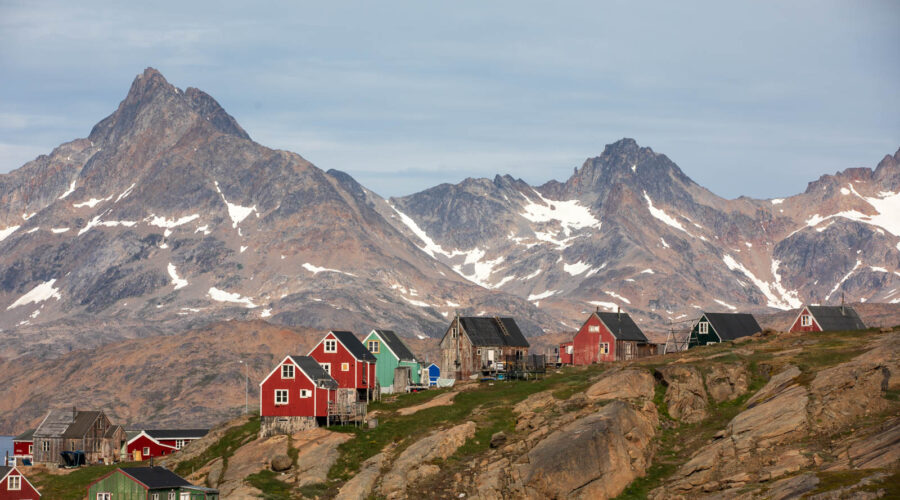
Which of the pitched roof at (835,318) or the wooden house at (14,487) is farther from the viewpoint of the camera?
the pitched roof at (835,318)

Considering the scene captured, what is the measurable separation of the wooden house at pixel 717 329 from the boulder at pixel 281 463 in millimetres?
57993

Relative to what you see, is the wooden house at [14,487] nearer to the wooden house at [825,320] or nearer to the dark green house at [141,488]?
the dark green house at [141,488]

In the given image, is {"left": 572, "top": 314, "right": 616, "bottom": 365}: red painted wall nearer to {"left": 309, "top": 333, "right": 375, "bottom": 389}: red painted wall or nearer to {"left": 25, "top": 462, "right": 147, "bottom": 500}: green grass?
{"left": 309, "top": 333, "right": 375, "bottom": 389}: red painted wall

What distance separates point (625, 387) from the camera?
91688 mm

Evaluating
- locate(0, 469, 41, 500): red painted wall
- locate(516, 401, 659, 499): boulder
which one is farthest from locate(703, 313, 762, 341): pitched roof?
locate(0, 469, 41, 500): red painted wall

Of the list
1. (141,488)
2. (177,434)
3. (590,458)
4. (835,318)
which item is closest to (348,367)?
(177,434)

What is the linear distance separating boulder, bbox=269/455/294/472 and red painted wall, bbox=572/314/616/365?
49.8m

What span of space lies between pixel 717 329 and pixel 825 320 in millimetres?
14731

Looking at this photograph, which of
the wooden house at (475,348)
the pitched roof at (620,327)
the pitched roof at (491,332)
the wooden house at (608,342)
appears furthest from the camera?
the pitched roof at (491,332)

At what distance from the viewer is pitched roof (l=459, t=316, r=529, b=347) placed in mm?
133750

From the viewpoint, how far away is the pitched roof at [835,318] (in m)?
136

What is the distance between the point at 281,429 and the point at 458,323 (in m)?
A: 34.8

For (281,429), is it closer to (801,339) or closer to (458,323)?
(458,323)

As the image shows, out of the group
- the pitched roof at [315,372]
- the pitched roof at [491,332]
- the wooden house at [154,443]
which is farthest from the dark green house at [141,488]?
the pitched roof at [491,332]
